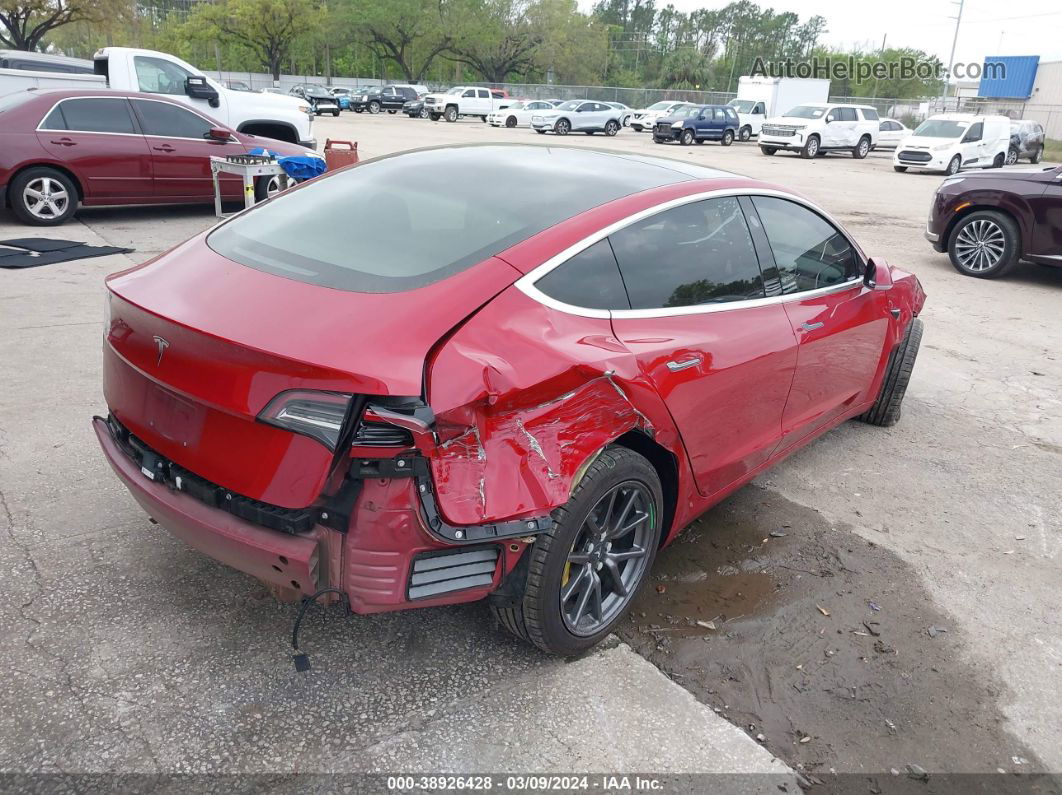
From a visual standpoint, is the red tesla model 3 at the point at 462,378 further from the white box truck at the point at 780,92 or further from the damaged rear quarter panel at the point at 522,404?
the white box truck at the point at 780,92

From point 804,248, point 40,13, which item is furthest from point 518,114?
point 804,248

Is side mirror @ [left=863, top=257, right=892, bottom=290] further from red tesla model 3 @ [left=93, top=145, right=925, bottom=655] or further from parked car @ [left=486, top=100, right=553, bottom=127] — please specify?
parked car @ [left=486, top=100, right=553, bottom=127]

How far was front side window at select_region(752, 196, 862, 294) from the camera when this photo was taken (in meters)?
3.72

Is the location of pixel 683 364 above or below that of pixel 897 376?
above

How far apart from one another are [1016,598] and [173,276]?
3623mm

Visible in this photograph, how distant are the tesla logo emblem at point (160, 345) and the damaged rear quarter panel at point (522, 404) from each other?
0.88 metres

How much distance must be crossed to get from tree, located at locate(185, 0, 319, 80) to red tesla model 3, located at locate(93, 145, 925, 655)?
219ft

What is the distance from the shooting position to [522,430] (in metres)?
2.43

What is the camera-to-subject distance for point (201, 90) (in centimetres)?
1204

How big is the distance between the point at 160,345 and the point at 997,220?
9.91 metres

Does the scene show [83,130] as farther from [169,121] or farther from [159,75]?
[159,75]

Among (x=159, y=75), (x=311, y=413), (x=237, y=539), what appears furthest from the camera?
(x=159, y=75)

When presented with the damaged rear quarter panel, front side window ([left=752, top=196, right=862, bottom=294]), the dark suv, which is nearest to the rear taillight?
the damaged rear quarter panel

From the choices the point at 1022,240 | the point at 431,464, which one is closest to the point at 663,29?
the point at 1022,240
